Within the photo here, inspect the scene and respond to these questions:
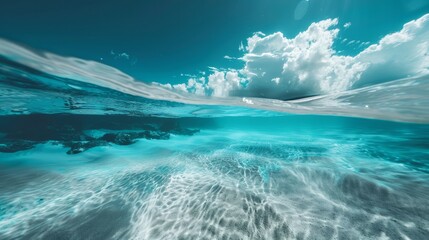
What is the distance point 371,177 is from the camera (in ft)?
16.5

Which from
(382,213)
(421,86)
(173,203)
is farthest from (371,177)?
(421,86)

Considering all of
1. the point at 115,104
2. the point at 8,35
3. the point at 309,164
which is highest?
the point at 8,35

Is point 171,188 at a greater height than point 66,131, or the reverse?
point 66,131

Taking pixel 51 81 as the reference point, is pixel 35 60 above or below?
above

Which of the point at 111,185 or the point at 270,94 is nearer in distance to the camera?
the point at 111,185

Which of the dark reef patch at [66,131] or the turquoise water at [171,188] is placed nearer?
the turquoise water at [171,188]

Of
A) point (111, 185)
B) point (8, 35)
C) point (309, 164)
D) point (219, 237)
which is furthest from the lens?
point (309, 164)

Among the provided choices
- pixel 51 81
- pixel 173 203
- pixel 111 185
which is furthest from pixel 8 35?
pixel 173 203

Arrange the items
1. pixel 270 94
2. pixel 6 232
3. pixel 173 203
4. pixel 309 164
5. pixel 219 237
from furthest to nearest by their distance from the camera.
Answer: pixel 270 94 < pixel 309 164 < pixel 173 203 < pixel 6 232 < pixel 219 237

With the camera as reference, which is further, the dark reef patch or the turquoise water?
the dark reef patch

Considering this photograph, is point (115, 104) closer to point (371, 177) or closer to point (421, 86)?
point (371, 177)

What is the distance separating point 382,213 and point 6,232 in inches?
317

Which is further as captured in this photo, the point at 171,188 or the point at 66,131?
the point at 66,131

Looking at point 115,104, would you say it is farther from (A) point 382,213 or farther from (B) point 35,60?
(A) point 382,213
